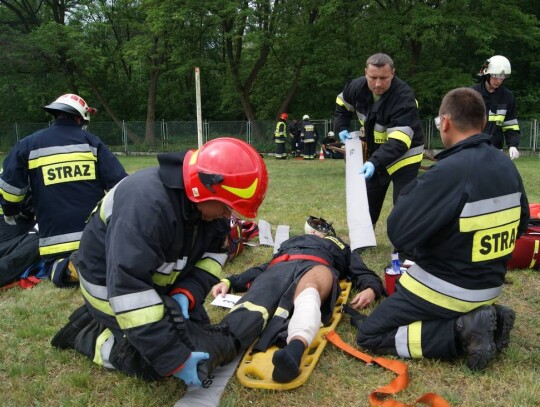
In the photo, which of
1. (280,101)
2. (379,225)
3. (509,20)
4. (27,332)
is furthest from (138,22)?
(27,332)

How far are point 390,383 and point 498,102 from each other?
4.75m

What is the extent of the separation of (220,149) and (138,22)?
31.4m

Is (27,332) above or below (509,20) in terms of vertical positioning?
below

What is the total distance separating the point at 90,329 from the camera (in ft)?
10.1

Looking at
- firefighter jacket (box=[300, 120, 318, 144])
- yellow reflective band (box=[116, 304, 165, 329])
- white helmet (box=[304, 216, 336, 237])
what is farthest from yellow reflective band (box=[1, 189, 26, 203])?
firefighter jacket (box=[300, 120, 318, 144])

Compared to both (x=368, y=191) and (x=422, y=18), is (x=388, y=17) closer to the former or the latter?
(x=422, y=18)

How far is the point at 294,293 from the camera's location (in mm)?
3402

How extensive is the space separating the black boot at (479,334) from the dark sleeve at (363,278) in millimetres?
1156

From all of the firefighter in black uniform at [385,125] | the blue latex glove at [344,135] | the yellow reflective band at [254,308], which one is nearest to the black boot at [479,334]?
the yellow reflective band at [254,308]

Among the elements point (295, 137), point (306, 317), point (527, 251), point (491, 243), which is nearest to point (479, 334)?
point (491, 243)

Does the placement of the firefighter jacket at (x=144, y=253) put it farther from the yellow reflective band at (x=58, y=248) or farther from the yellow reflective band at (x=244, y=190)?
the yellow reflective band at (x=58, y=248)

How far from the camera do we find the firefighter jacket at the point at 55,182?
14.6ft

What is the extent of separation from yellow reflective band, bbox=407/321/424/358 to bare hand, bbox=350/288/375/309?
799 mm

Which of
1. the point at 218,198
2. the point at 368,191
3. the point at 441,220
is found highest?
the point at 218,198
